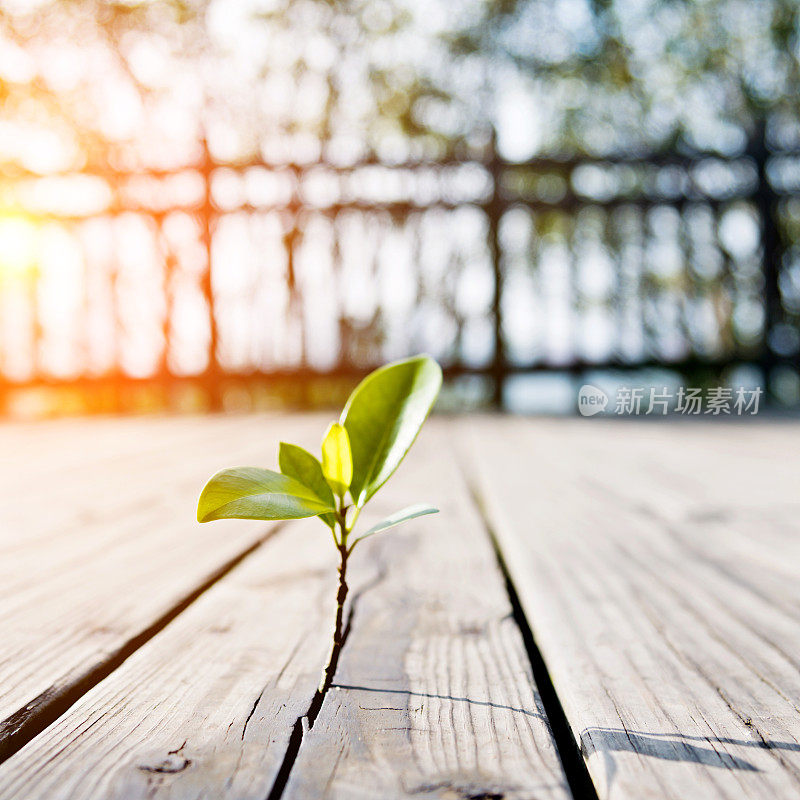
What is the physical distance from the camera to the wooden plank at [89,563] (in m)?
0.59

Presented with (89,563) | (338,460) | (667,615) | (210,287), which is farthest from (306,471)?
(210,287)

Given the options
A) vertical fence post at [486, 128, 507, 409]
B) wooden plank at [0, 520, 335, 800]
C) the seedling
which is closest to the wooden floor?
wooden plank at [0, 520, 335, 800]

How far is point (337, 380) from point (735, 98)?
17.7 ft

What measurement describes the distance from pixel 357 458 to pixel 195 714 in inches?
8.0

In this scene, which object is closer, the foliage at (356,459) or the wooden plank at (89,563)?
the foliage at (356,459)

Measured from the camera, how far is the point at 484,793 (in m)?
0.39

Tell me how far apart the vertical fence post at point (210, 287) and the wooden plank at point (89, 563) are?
2.62 m

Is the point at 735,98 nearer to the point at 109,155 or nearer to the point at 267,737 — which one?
the point at 109,155

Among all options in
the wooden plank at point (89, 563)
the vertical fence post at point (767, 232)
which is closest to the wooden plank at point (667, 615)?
the wooden plank at point (89, 563)

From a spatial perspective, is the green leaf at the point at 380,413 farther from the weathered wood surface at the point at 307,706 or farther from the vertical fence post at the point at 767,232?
the vertical fence post at the point at 767,232

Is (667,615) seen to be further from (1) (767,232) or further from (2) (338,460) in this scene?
(1) (767,232)

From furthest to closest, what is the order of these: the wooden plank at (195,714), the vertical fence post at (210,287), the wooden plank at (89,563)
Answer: the vertical fence post at (210,287), the wooden plank at (89,563), the wooden plank at (195,714)

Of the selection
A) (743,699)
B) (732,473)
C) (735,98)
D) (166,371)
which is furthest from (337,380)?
(735,98)

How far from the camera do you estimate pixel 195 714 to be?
0.49 m
